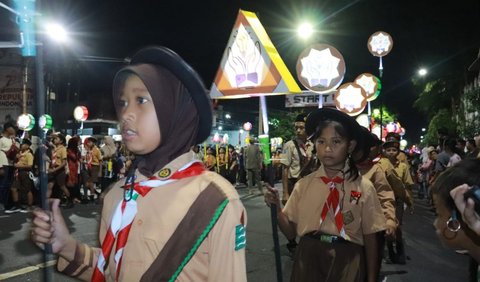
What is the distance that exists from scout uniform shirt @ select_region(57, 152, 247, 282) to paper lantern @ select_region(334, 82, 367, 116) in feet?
26.4

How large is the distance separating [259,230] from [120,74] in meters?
7.19

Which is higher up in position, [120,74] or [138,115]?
[120,74]

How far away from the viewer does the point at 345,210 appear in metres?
3.20

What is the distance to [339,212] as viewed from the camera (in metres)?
3.18

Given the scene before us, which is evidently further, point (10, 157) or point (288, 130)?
point (288, 130)

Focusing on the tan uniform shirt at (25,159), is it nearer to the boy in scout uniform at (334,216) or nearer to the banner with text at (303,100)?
the banner with text at (303,100)

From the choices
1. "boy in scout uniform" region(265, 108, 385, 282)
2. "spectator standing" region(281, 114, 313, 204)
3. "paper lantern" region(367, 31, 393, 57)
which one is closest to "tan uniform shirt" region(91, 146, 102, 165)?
"spectator standing" region(281, 114, 313, 204)

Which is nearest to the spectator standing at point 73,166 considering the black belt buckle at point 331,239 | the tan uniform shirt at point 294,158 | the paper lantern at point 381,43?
the tan uniform shirt at point 294,158

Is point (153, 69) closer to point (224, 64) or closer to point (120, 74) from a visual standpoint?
point (120, 74)

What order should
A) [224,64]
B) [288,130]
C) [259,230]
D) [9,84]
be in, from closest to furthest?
[224,64]
[259,230]
[9,84]
[288,130]

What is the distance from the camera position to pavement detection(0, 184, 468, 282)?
Answer: 569 centimetres

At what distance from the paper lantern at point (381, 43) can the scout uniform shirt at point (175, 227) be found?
14.3 m

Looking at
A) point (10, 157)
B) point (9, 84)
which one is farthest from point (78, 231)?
point (9, 84)

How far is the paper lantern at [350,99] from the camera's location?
9.37m
